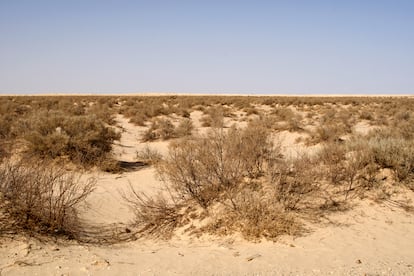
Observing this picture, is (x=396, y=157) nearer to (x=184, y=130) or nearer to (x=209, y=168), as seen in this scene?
(x=209, y=168)

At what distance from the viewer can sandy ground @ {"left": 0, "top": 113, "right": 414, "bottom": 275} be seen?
4113 mm

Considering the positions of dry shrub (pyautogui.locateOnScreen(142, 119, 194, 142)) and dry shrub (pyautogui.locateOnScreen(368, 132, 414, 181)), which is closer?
dry shrub (pyautogui.locateOnScreen(368, 132, 414, 181))

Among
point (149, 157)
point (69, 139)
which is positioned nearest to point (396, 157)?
point (149, 157)

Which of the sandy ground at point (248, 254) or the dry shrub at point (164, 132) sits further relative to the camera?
the dry shrub at point (164, 132)

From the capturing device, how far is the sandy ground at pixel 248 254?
Result: 4.11 metres

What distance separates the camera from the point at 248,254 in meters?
4.64

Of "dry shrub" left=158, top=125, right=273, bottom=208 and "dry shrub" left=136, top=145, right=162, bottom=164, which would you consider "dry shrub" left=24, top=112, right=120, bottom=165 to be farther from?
"dry shrub" left=158, top=125, right=273, bottom=208

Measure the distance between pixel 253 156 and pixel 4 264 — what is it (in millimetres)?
4625

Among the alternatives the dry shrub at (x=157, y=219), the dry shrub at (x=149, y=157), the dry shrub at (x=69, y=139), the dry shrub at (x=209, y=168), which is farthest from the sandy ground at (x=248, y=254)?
the dry shrub at (x=149, y=157)

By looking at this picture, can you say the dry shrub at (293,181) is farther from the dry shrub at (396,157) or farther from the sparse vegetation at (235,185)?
the dry shrub at (396,157)

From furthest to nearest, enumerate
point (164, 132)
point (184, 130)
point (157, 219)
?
point (184, 130) → point (164, 132) → point (157, 219)

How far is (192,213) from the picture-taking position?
614 cm

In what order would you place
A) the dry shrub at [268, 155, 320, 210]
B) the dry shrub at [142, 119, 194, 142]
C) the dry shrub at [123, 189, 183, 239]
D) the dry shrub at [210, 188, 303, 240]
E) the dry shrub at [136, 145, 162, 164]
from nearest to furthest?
1. the dry shrub at [210, 188, 303, 240]
2. the dry shrub at [123, 189, 183, 239]
3. the dry shrub at [268, 155, 320, 210]
4. the dry shrub at [136, 145, 162, 164]
5. the dry shrub at [142, 119, 194, 142]

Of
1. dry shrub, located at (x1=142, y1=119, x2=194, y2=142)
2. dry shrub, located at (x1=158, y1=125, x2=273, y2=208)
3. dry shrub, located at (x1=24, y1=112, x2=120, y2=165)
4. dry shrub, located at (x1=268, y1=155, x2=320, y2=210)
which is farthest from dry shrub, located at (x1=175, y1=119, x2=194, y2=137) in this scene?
dry shrub, located at (x1=268, y1=155, x2=320, y2=210)
